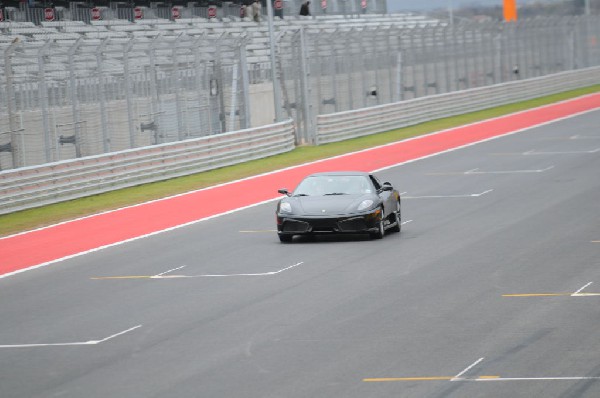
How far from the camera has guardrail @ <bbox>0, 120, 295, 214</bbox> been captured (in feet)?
92.5

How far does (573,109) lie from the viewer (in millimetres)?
54469

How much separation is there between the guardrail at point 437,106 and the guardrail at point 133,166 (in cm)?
343

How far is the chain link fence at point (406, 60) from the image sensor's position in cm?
4344

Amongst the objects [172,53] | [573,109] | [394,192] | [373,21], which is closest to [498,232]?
[394,192]

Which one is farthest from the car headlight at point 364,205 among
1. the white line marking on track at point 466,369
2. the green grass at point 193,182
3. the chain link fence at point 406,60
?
the chain link fence at point 406,60

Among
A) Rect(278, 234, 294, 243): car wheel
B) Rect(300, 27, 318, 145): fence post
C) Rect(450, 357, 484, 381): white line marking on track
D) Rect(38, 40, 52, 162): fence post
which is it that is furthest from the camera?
Rect(300, 27, 318, 145): fence post

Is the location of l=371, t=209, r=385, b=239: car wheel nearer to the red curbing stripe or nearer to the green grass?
the red curbing stripe

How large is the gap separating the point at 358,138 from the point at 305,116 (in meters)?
2.87

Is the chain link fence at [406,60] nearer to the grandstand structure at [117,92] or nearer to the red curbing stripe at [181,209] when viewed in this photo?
the grandstand structure at [117,92]

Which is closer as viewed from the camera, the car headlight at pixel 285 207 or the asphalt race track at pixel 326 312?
the asphalt race track at pixel 326 312

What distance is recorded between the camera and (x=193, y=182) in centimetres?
3300

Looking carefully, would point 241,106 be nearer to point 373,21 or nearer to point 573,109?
point 573,109

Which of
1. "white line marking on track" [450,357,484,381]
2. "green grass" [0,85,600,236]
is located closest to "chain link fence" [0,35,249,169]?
"green grass" [0,85,600,236]

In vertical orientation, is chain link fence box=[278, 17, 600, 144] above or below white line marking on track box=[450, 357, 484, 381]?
above
